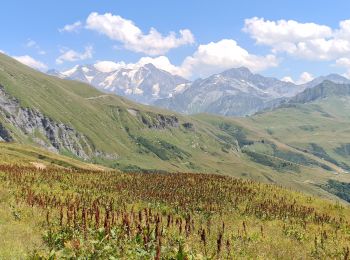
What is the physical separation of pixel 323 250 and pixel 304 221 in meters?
7.87

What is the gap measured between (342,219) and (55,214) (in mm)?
19748

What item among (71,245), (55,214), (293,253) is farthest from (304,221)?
(71,245)

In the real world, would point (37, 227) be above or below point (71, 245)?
→ below

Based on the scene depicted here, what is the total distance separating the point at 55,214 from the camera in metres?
19.7

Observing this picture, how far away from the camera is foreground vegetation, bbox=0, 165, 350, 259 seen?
12.5m

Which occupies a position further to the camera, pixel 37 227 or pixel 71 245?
pixel 37 227

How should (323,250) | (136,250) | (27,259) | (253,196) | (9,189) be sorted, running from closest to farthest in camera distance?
(27,259), (136,250), (323,250), (9,189), (253,196)

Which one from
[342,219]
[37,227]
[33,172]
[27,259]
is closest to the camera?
[27,259]

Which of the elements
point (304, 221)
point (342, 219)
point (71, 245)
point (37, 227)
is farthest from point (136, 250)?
point (342, 219)

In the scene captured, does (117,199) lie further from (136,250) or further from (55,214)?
(136,250)

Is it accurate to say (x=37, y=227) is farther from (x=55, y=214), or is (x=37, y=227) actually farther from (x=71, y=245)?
(x=71, y=245)

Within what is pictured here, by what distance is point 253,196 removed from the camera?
3250 centimetres

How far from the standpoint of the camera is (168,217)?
1453 cm

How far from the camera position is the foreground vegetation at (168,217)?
1250 centimetres
